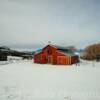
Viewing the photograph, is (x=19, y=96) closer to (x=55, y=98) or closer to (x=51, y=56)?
(x=55, y=98)

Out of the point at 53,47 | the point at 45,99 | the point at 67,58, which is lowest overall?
the point at 45,99

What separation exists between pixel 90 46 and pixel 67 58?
2301cm

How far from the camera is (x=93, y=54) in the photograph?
5803cm

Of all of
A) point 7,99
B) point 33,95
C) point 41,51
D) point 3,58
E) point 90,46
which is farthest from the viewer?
point 90,46

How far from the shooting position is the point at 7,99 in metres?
9.07

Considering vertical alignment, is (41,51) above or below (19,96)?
above

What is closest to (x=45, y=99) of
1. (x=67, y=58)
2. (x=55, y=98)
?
(x=55, y=98)

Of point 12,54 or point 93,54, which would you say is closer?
point 93,54

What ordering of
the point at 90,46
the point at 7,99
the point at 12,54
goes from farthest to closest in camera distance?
the point at 12,54
the point at 90,46
the point at 7,99

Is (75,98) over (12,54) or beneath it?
beneath

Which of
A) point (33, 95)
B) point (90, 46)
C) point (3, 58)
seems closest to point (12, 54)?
point (3, 58)

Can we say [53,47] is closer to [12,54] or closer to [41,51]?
[41,51]

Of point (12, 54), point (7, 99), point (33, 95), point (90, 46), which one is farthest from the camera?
point (12, 54)

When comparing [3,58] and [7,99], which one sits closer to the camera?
[7,99]
